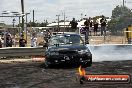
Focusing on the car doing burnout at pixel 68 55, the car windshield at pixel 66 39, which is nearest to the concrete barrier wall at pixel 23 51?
the car windshield at pixel 66 39

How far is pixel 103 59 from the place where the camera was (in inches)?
801

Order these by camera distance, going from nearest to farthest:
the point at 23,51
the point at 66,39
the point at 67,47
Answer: the point at 67,47 → the point at 66,39 → the point at 23,51

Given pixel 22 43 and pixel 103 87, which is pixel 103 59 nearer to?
pixel 22 43

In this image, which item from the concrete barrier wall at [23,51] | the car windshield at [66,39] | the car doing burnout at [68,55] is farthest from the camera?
the concrete barrier wall at [23,51]

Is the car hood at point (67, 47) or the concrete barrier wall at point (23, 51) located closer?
the car hood at point (67, 47)

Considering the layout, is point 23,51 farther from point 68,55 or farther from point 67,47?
point 68,55

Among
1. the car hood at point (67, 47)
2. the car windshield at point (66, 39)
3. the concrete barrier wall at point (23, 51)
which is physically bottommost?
the concrete barrier wall at point (23, 51)

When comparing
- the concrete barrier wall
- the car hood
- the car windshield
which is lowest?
the concrete barrier wall

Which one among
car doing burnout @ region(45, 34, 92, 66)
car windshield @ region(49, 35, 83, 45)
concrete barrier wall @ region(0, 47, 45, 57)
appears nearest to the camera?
car doing burnout @ region(45, 34, 92, 66)

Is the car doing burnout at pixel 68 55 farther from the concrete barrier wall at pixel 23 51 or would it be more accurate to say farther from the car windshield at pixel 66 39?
the concrete barrier wall at pixel 23 51

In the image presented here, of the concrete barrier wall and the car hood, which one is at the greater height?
the car hood

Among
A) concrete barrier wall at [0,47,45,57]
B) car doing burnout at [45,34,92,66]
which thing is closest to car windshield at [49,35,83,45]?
car doing burnout at [45,34,92,66]

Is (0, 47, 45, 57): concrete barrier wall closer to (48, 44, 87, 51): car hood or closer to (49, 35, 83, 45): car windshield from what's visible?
(49, 35, 83, 45): car windshield

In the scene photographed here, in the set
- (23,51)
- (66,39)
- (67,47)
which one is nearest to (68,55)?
(67,47)
